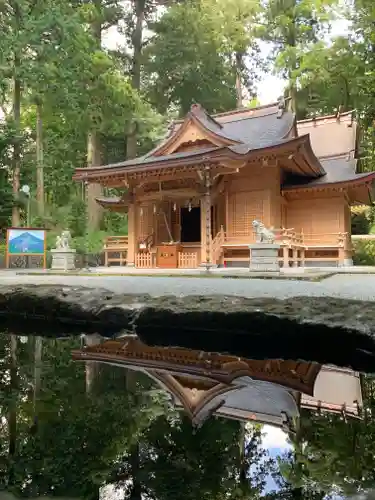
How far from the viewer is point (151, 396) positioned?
10.6 feet

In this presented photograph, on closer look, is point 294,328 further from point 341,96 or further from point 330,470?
point 341,96

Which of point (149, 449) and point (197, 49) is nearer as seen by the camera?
point (149, 449)

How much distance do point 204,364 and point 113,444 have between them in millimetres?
1586

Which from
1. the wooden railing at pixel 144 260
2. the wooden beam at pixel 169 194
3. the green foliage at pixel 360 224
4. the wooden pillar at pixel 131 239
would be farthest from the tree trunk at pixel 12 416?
the green foliage at pixel 360 224

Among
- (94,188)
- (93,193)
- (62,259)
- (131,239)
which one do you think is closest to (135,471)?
(62,259)

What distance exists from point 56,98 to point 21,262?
6.13 metres

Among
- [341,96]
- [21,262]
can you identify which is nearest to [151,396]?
[21,262]

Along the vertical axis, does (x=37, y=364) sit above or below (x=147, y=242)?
below

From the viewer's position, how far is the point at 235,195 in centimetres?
1489

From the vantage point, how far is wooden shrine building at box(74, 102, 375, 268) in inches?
527

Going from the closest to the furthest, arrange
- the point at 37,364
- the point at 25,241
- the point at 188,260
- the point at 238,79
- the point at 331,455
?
the point at 331,455 < the point at 37,364 < the point at 25,241 < the point at 188,260 < the point at 238,79

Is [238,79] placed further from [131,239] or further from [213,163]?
[213,163]

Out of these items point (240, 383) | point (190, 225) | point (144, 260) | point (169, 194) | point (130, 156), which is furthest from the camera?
point (130, 156)

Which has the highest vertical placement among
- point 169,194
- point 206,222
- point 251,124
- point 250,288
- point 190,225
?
point 251,124
